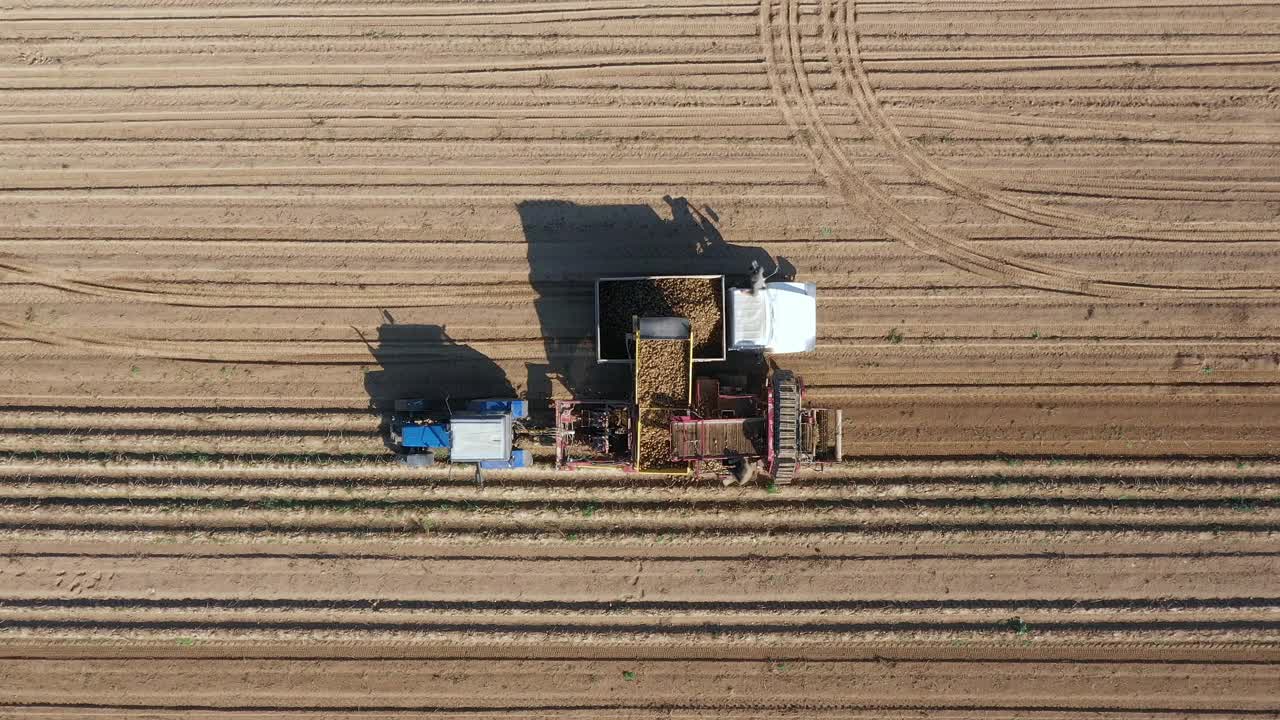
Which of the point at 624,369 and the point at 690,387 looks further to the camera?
the point at 624,369

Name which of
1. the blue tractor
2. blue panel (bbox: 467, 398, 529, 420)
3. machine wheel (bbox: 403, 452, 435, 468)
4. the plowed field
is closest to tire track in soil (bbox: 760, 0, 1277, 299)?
the plowed field

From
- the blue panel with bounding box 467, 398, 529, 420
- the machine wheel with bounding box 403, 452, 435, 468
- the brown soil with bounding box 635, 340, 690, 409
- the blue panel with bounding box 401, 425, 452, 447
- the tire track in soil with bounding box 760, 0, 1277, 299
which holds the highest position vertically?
the tire track in soil with bounding box 760, 0, 1277, 299

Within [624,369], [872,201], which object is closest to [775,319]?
[624,369]

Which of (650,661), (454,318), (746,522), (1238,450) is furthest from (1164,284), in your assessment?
(454,318)

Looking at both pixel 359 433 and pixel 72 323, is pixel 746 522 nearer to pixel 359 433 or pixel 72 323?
pixel 359 433

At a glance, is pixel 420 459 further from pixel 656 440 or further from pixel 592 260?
pixel 592 260

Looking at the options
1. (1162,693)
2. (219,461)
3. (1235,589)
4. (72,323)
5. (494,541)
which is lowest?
(1162,693)

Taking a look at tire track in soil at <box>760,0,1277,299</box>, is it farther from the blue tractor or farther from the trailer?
the blue tractor
